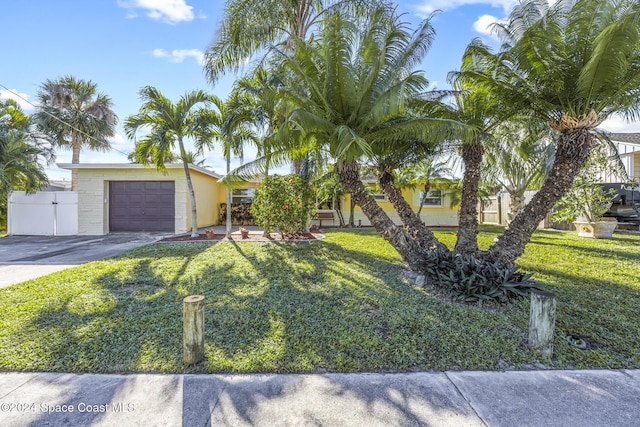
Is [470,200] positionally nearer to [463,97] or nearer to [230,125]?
[463,97]

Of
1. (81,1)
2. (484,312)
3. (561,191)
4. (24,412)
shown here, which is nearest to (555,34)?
(561,191)

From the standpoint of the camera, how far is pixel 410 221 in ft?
23.0

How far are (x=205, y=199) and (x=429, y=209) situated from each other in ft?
42.8

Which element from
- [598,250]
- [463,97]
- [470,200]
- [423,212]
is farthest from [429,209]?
[463,97]

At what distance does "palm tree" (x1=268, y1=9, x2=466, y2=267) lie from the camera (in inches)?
234

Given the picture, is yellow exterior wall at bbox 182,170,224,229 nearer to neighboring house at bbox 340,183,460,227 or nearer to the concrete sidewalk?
neighboring house at bbox 340,183,460,227

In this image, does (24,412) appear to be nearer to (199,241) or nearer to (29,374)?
(29,374)

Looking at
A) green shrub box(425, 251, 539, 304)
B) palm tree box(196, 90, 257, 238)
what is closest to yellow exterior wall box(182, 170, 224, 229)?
palm tree box(196, 90, 257, 238)

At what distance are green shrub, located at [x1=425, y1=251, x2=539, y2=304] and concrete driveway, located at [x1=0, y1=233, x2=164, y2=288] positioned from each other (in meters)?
8.30

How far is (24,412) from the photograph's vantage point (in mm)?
2498

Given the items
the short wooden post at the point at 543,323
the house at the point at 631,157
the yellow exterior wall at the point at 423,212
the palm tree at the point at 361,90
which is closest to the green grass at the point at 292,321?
the short wooden post at the point at 543,323

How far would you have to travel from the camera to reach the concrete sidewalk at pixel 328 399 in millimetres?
2420

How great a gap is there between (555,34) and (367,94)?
3.42 meters

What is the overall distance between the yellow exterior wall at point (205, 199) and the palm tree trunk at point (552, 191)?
41.1 ft
